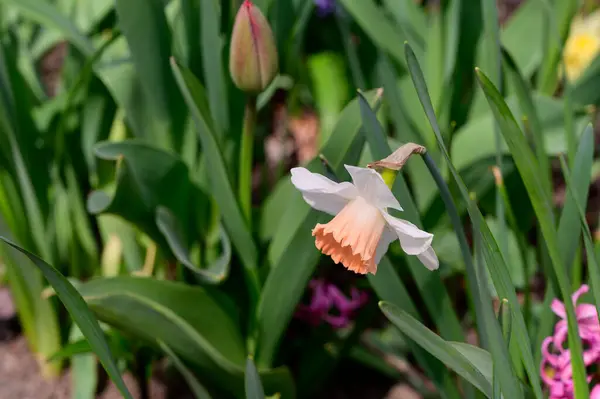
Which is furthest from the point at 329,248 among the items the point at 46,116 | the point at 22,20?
the point at 22,20

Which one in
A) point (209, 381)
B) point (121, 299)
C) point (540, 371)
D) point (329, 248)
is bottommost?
point (209, 381)

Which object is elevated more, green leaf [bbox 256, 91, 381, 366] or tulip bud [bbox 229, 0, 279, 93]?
tulip bud [bbox 229, 0, 279, 93]

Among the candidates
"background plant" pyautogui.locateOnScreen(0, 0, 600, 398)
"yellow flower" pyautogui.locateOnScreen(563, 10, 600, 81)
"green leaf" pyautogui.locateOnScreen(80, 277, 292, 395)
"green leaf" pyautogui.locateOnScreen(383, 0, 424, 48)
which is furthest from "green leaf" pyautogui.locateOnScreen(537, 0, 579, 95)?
"green leaf" pyautogui.locateOnScreen(80, 277, 292, 395)

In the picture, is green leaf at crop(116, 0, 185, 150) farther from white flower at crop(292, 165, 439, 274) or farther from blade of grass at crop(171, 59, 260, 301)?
white flower at crop(292, 165, 439, 274)

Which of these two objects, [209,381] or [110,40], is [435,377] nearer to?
[209,381]

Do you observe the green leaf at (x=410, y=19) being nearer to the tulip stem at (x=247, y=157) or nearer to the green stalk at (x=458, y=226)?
the tulip stem at (x=247, y=157)

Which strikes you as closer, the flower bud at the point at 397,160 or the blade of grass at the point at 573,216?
the flower bud at the point at 397,160

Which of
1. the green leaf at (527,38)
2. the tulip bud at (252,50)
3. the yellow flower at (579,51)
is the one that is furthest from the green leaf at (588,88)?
the tulip bud at (252,50)
